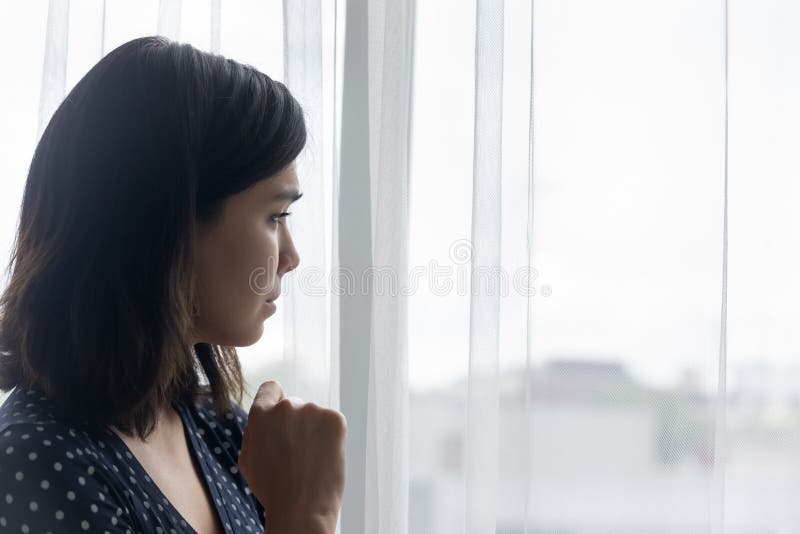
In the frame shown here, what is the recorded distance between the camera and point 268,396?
32.5 inches

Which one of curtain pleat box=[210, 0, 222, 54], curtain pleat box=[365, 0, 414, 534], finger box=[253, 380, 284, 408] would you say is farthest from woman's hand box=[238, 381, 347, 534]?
curtain pleat box=[210, 0, 222, 54]

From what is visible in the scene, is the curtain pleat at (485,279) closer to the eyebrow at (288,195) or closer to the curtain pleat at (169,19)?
the eyebrow at (288,195)

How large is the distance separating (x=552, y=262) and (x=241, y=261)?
0.47m

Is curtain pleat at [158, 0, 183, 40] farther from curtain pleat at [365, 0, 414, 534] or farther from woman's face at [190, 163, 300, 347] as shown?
woman's face at [190, 163, 300, 347]

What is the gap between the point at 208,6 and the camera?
4.08 ft

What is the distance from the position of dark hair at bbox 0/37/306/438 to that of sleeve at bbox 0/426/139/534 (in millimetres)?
50

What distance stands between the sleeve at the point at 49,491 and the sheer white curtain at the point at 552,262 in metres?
0.50

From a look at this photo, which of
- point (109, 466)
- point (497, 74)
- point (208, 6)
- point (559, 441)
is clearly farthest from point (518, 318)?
point (208, 6)

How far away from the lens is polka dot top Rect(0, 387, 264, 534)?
2.00 ft

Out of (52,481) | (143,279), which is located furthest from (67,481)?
(143,279)

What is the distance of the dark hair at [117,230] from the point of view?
69 centimetres

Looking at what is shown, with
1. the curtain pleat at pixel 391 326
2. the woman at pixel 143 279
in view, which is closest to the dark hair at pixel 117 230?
the woman at pixel 143 279

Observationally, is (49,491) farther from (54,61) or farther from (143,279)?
(54,61)

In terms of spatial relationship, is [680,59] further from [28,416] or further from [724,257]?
[28,416]
